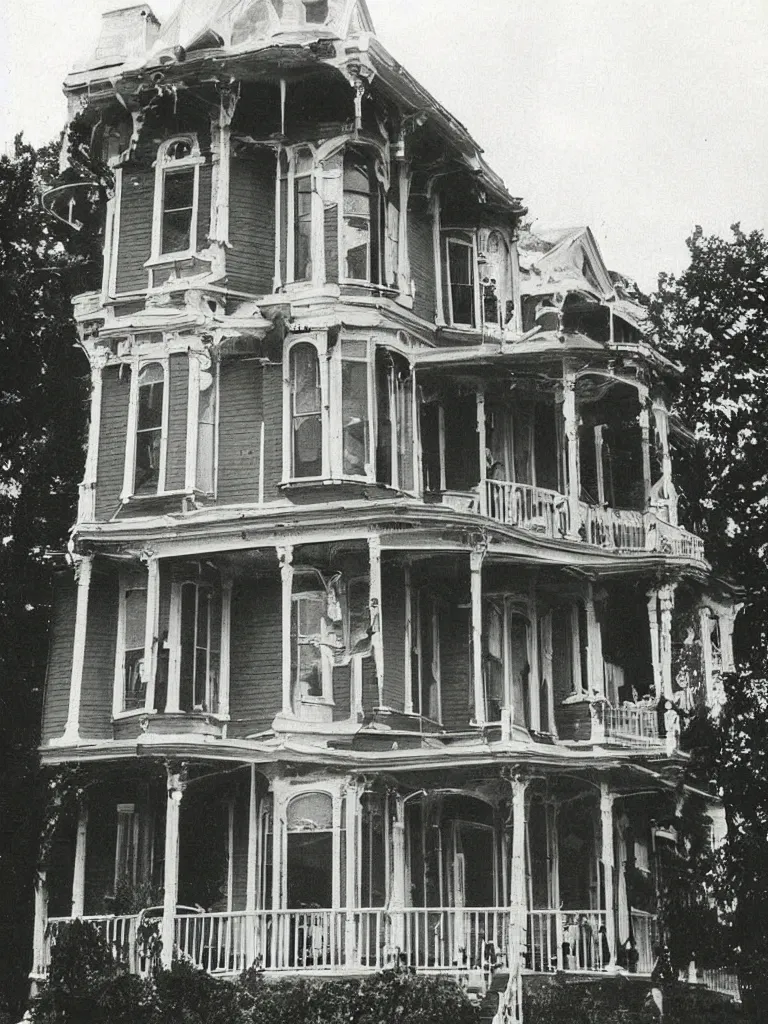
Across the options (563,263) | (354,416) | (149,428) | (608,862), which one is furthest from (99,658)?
(563,263)

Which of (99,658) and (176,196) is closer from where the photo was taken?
(99,658)

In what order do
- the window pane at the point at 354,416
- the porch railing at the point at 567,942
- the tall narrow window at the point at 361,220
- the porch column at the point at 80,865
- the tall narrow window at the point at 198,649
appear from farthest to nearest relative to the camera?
the tall narrow window at the point at 361,220
the window pane at the point at 354,416
the tall narrow window at the point at 198,649
the porch column at the point at 80,865
the porch railing at the point at 567,942

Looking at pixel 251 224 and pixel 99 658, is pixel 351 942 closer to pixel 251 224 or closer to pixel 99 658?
pixel 99 658

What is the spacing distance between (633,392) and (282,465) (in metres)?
7.25

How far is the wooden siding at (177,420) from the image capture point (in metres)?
34.7

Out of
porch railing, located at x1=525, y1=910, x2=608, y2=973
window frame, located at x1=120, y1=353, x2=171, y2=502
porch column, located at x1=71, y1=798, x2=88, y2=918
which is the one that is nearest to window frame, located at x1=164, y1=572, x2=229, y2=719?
window frame, located at x1=120, y1=353, x2=171, y2=502

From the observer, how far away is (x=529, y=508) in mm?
35375

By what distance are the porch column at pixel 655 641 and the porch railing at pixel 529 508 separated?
6.73 ft

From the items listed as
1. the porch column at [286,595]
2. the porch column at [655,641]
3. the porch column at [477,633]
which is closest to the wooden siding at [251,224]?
the porch column at [286,595]

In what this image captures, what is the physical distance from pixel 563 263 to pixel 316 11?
24.0 feet

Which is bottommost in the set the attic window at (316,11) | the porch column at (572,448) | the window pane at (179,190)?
the porch column at (572,448)

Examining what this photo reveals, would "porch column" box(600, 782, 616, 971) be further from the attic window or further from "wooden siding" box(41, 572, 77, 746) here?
the attic window

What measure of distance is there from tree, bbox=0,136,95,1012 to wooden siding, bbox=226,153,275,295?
3980mm

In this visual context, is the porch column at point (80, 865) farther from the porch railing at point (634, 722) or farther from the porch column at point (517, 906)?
the porch railing at point (634, 722)
